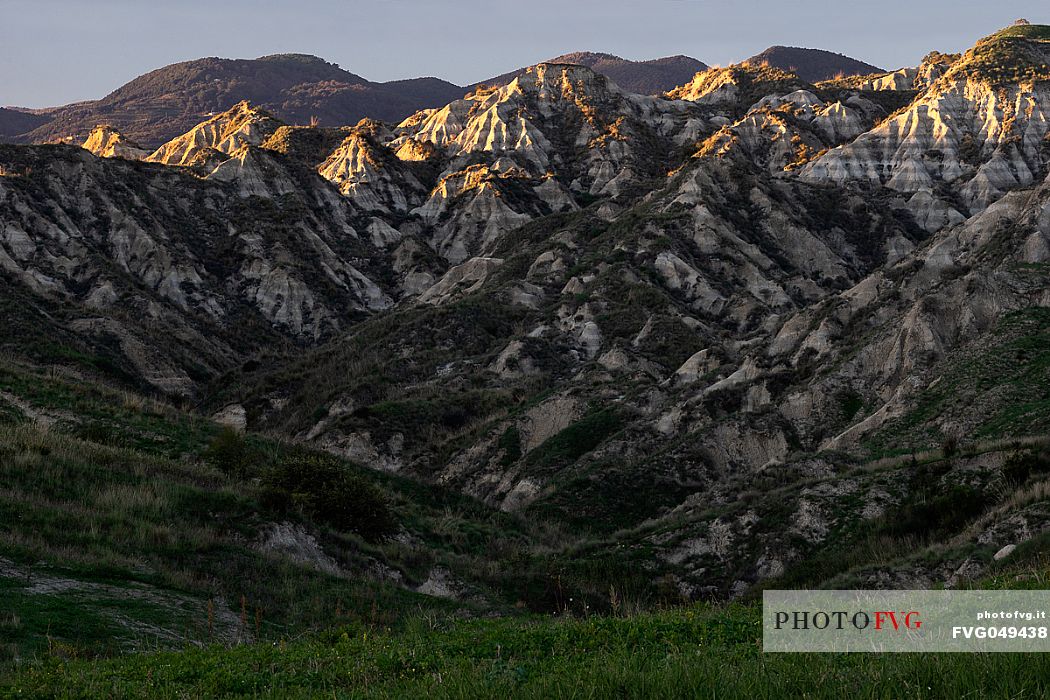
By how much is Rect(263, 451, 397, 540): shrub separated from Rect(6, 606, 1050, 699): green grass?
8497mm

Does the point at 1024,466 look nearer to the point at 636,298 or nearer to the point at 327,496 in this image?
the point at 327,496

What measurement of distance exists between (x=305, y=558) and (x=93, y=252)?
8238cm

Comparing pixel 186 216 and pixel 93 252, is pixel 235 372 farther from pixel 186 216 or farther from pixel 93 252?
pixel 186 216

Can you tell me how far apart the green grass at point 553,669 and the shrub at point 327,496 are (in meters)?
8.50

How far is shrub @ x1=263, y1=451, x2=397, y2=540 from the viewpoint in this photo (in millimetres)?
21062

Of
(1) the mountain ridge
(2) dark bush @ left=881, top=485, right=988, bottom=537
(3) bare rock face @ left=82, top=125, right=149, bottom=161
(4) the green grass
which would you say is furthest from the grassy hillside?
(3) bare rock face @ left=82, top=125, right=149, bottom=161

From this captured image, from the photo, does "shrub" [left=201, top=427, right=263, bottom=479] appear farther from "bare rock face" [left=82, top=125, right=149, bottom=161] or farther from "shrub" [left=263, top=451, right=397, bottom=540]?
"bare rock face" [left=82, top=125, right=149, bottom=161]

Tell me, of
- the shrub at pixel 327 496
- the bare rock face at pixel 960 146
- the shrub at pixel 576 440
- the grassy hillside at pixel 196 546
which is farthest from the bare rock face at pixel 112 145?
the shrub at pixel 327 496

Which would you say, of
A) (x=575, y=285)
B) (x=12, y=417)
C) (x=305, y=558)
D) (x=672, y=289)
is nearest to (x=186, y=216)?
(x=575, y=285)

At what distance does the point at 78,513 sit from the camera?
17.1 metres

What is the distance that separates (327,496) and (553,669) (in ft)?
51.5

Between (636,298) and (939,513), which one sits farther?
(636,298)

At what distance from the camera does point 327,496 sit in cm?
2208
